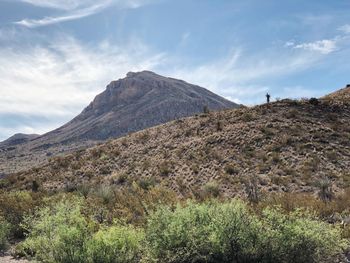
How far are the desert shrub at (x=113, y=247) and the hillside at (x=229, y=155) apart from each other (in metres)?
15.7

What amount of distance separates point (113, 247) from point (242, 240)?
10.0 ft

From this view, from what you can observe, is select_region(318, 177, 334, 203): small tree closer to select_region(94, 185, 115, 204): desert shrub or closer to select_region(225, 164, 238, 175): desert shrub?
select_region(225, 164, 238, 175): desert shrub

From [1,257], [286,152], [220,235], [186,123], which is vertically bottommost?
[1,257]

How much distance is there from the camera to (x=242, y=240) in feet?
34.5

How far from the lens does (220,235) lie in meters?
10.4

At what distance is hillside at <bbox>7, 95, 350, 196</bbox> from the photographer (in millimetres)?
28094

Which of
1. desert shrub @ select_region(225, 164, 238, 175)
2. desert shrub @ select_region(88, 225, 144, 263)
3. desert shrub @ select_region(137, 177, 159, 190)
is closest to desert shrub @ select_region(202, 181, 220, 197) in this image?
desert shrub @ select_region(225, 164, 238, 175)

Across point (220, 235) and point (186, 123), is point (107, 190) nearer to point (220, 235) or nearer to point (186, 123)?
point (220, 235)

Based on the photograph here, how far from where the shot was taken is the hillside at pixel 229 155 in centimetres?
2809

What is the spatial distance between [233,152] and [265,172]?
Result: 4.82 meters

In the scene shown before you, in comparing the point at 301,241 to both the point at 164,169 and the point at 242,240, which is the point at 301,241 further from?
the point at 164,169

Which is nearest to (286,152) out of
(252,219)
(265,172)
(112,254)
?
(265,172)

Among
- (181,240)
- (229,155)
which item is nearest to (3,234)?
(181,240)

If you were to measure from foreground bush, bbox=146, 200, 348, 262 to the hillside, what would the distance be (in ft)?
47.6
